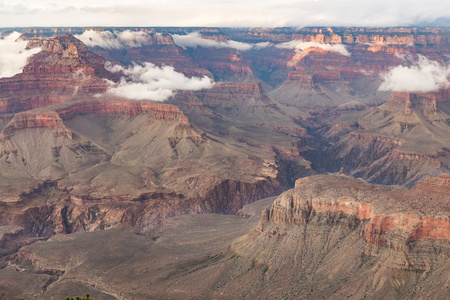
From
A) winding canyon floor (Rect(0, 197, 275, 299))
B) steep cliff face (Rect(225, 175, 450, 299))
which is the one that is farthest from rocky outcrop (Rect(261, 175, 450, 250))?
winding canyon floor (Rect(0, 197, 275, 299))

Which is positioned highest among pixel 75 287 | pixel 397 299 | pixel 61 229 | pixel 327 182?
pixel 327 182

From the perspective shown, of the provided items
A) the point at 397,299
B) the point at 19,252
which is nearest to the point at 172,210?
the point at 19,252

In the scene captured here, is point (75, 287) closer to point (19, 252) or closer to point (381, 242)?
point (19, 252)

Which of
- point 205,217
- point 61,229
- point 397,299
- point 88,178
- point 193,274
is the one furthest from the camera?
point 88,178

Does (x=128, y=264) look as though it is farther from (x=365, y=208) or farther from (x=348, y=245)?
(x=365, y=208)

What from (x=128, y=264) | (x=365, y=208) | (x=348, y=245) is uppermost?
(x=365, y=208)

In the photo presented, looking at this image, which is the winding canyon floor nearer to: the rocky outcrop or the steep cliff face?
the steep cliff face

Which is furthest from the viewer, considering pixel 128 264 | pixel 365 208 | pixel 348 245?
pixel 128 264

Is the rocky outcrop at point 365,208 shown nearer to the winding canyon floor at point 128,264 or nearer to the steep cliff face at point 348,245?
the steep cliff face at point 348,245

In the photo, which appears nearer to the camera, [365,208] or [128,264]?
[365,208]

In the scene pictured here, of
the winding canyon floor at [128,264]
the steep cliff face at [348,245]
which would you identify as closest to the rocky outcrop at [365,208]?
the steep cliff face at [348,245]

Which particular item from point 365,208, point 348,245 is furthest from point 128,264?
point 365,208
